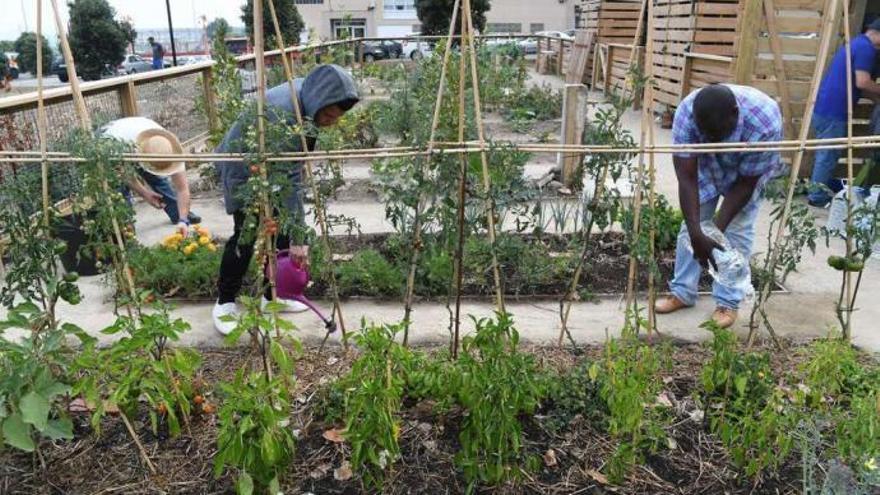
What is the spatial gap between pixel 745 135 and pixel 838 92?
3.12 metres

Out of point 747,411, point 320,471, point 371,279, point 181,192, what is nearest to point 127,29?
point 181,192

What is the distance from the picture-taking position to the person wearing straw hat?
444 centimetres

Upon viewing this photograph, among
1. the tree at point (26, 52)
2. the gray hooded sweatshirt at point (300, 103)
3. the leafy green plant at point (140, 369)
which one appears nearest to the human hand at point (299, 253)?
the gray hooded sweatshirt at point (300, 103)

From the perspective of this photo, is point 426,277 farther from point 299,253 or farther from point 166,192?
point 166,192

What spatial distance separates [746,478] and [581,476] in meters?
0.61

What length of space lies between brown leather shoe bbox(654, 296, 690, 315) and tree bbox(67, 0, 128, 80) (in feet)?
70.8

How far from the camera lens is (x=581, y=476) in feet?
7.91

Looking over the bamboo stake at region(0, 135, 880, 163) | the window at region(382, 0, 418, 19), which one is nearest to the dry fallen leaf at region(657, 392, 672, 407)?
the bamboo stake at region(0, 135, 880, 163)

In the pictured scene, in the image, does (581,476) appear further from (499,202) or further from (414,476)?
(499,202)

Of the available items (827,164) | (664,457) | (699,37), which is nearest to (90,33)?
(699,37)

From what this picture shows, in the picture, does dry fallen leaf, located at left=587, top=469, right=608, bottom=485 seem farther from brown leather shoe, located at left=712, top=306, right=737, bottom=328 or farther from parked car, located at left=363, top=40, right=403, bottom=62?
parked car, located at left=363, top=40, right=403, bottom=62

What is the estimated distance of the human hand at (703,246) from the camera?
3.14 metres

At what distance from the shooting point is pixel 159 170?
4840 millimetres

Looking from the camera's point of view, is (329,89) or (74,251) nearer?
(329,89)
